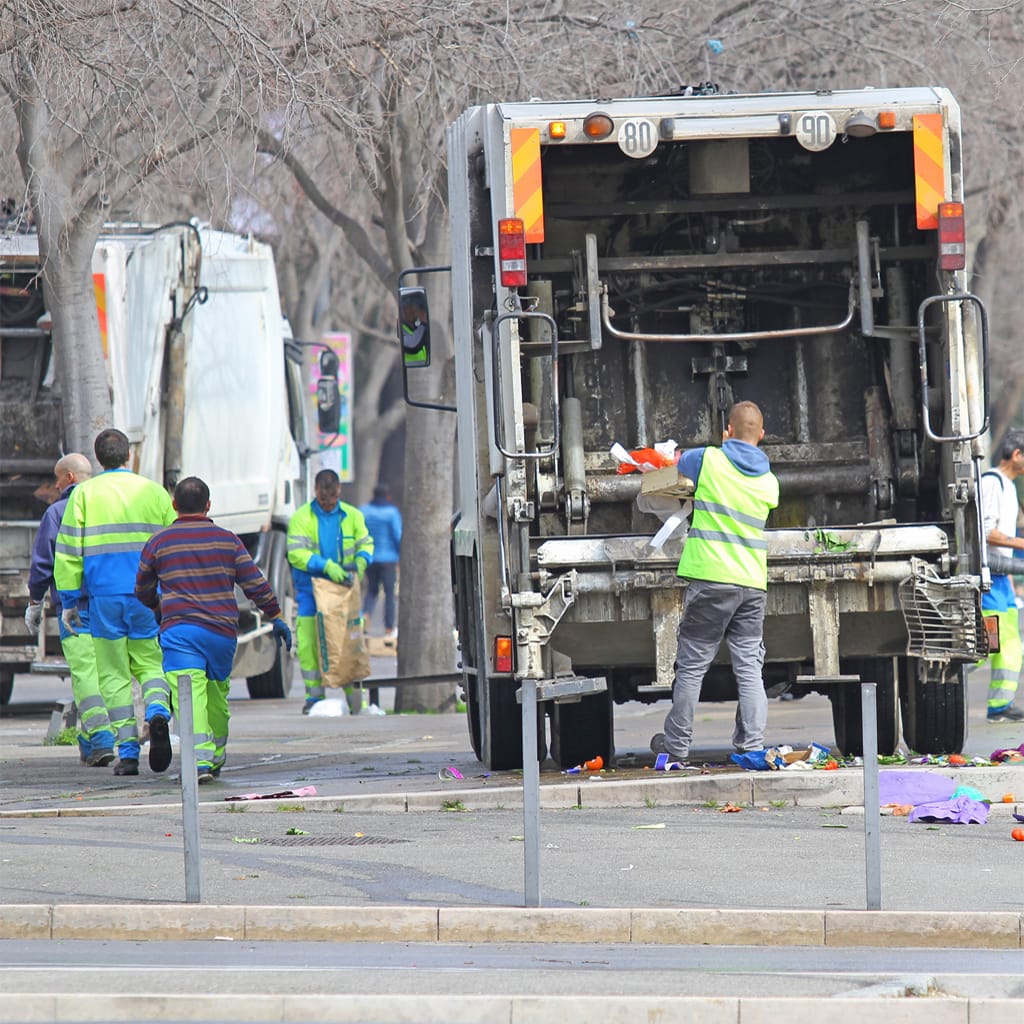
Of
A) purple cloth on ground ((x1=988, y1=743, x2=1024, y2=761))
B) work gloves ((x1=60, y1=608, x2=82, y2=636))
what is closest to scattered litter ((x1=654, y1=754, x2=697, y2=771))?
purple cloth on ground ((x1=988, y1=743, x2=1024, y2=761))

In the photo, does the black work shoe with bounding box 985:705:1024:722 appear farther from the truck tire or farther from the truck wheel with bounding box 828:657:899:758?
the truck tire

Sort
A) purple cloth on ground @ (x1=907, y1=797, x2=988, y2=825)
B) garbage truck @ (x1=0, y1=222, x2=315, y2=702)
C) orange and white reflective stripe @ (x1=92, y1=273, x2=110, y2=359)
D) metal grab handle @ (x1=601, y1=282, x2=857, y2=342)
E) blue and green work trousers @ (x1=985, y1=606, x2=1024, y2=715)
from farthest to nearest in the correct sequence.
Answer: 1. garbage truck @ (x1=0, y1=222, x2=315, y2=702)
2. orange and white reflective stripe @ (x1=92, y1=273, x2=110, y2=359)
3. blue and green work trousers @ (x1=985, y1=606, x2=1024, y2=715)
4. metal grab handle @ (x1=601, y1=282, x2=857, y2=342)
5. purple cloth on ground @ (x1=907, y1=797, x2=988, y2=825)

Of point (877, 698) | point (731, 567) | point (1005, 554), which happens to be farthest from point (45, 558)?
point (1005, 554)

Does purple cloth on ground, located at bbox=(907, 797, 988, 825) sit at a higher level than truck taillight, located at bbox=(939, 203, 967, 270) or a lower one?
lower

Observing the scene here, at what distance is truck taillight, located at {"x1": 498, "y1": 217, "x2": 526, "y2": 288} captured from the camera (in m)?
9.71

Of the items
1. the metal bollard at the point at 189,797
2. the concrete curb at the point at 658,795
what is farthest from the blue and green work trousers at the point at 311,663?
the metal bollard at the point at 189,797

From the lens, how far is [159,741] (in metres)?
10.9

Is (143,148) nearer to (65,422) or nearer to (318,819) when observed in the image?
(65,422)

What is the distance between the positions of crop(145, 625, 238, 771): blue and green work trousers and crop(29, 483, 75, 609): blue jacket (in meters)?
0.95

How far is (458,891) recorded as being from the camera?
7477mm

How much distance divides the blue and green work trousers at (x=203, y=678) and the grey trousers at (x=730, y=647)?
2.17 meters

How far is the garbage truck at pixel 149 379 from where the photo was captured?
14.8 m

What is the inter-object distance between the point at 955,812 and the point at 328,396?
32.3 ft

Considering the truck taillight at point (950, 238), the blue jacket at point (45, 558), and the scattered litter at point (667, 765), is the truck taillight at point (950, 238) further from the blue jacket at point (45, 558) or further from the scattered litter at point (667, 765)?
the blue jacket at point (45, 558)
